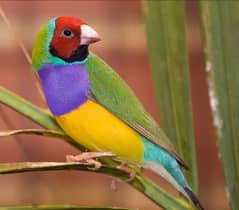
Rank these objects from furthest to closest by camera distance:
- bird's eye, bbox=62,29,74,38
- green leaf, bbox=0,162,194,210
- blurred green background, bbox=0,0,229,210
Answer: blurred green background, bbox=0,0,229,210, bird's eye, bbox=62,29,74,38, green leaf, bbox=0,162,194,210

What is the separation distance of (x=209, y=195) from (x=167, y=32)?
91cm

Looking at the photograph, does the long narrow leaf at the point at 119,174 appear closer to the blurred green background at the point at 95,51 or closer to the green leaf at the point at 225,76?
the green leaf at the point at 225,76

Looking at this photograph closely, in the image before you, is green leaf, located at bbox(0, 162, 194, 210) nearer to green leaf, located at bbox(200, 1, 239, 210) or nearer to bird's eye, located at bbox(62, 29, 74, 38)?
green leaf, located at bbox(200, 1, 239, 210)

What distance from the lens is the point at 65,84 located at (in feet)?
2.67

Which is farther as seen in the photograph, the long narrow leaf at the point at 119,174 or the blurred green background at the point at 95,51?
the blurred green background at the point at 95,51

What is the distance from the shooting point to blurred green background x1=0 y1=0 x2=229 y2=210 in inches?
62.2

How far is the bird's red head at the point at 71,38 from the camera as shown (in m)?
0.78

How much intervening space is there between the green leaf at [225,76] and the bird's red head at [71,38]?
130mm

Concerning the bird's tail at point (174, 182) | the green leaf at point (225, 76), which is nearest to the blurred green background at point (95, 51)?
the bird's tail at point (174, 182)

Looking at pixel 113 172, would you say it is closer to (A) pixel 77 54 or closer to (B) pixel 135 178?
(B) pixel 135 178

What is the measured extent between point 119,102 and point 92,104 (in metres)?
0.03

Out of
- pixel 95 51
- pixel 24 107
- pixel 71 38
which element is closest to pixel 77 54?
pixel 71 38

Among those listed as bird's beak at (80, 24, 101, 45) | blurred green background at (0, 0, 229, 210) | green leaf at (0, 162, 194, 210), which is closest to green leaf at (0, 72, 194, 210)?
green leaf at (0, 162, 194, 210)

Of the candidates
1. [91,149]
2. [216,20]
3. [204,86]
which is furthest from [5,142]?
[216,20]
